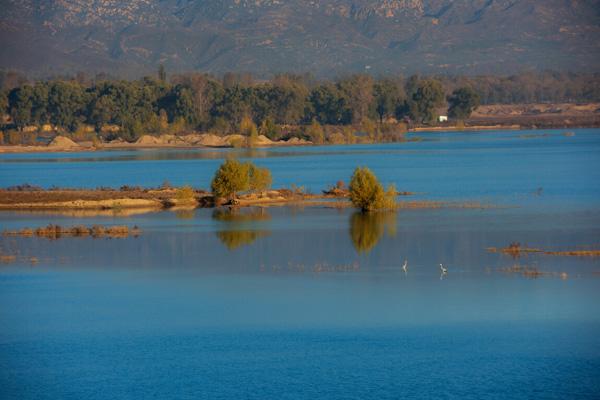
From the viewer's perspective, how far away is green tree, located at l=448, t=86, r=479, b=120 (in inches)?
5659

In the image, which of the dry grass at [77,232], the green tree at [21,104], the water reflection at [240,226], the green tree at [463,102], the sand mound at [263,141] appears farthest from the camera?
the green tree at [463,102]

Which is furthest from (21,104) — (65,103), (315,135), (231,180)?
(231,180)

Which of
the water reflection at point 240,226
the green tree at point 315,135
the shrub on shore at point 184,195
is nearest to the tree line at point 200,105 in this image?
the green tree at point 315,135

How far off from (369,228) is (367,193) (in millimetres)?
4993

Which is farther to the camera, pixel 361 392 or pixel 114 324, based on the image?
pixel 114 324

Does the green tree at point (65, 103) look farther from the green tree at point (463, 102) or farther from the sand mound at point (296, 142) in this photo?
the green tree at point (463, 102)

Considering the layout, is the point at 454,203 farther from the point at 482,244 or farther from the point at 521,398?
the point at 521,398

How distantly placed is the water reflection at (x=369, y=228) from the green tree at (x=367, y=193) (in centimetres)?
61

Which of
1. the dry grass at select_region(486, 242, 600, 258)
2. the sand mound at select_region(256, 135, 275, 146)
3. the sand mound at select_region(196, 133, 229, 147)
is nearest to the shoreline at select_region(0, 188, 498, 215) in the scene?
the dry grass at select_region(486, 242, 600, 258)

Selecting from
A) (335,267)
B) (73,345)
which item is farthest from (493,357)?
(335,267)

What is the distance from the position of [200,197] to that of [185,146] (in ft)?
208

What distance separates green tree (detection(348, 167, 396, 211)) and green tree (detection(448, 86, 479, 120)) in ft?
323

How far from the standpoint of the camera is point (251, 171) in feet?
170

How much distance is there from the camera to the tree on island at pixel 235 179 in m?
49.0
